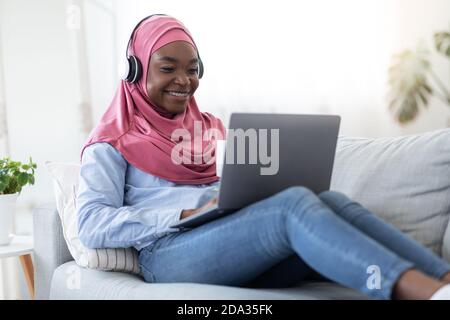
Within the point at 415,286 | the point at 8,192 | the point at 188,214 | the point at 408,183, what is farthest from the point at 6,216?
the point at 415,286

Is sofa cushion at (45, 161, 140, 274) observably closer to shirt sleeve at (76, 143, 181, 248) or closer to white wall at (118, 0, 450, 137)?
shirt sleeve at (76, 143, 181, 248)

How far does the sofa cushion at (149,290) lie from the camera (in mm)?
1307

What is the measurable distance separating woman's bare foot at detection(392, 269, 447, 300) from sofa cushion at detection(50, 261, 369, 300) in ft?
0.88

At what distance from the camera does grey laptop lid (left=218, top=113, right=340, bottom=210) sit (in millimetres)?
1266

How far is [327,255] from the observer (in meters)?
1.14

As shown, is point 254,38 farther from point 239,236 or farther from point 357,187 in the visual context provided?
point 239,236

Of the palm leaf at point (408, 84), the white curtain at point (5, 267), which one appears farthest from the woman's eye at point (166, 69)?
the palm leaf at point (408, 84)

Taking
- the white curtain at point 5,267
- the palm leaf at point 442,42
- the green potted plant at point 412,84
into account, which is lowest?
the white curtain at point 5,267

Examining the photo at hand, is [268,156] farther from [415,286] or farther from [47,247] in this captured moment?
[47,247]

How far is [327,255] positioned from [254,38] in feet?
6.83

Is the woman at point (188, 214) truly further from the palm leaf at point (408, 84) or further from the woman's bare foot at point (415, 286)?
the palm leaf at point (408, 84)

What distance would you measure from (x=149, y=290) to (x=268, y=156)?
0.41 meters

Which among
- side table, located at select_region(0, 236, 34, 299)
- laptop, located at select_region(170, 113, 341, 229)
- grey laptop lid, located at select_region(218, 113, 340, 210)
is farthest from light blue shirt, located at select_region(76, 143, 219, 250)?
side table, located at select_region(0, 236, 34, 299)

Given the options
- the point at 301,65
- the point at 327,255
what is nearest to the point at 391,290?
the point at 327,255
